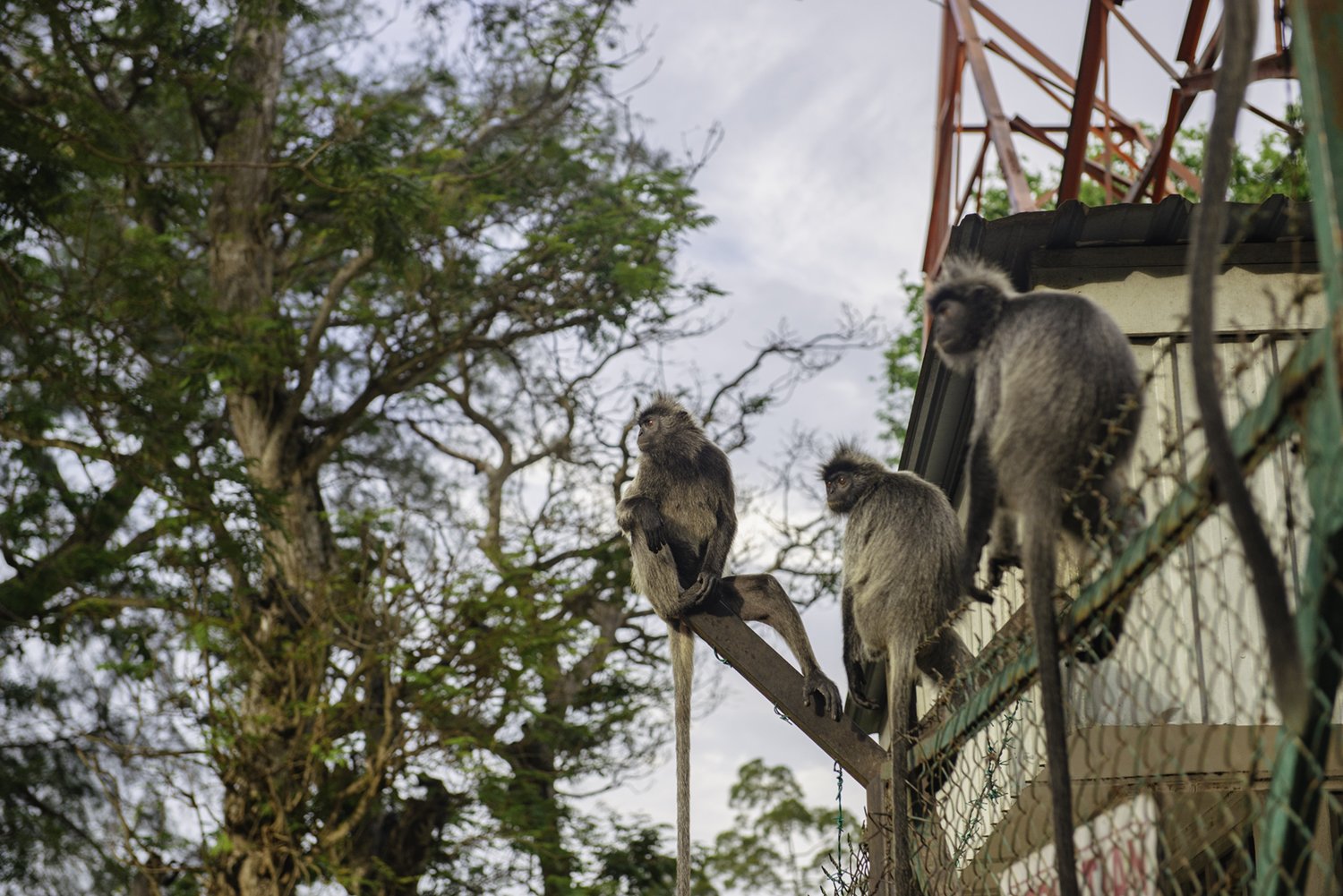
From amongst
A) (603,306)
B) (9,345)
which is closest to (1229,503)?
(603,306)

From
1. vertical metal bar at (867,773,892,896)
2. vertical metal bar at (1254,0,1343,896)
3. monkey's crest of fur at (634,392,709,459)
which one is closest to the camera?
vertical metal bar at (1254,0,1343,896)

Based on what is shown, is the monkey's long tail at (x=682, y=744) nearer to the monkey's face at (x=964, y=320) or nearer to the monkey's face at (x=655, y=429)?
the monkey's face at (x=655, y=429)

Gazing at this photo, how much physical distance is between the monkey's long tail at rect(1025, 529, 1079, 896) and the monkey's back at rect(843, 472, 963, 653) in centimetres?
186

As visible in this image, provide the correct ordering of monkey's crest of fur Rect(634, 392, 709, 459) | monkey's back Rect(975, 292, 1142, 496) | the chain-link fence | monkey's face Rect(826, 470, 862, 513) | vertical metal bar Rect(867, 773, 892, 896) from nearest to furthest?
the chain-link fence < monkey's back Rect(975, 292, 1142, 496) < vertical metal bar Rect(867, 773, 892, 896) < monkey's face Rect(826, 470, 862, 513) < monkey's crest of fur Rect(634, 392, 709, 459)

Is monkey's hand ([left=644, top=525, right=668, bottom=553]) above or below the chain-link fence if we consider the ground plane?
above

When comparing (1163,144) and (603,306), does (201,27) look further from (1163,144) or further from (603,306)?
(1163,144)

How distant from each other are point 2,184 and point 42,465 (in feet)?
14.3

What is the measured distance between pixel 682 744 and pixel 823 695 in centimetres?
81

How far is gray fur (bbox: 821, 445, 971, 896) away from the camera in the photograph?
3914 millimetres

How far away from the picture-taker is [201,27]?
1042cm

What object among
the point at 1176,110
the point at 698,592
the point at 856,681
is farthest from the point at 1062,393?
the point at 1176,110

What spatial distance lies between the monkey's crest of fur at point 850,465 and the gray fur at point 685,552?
412 millimetres

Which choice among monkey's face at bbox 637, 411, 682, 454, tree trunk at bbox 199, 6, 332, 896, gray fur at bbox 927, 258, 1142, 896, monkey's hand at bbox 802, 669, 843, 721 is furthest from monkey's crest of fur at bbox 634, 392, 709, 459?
tree trunk at bbox 199, 6, 332, 896

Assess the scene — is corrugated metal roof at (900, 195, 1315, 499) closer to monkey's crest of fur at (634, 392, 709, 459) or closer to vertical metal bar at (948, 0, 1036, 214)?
monkey's crest of fur at (634, 392, 709, 459)
